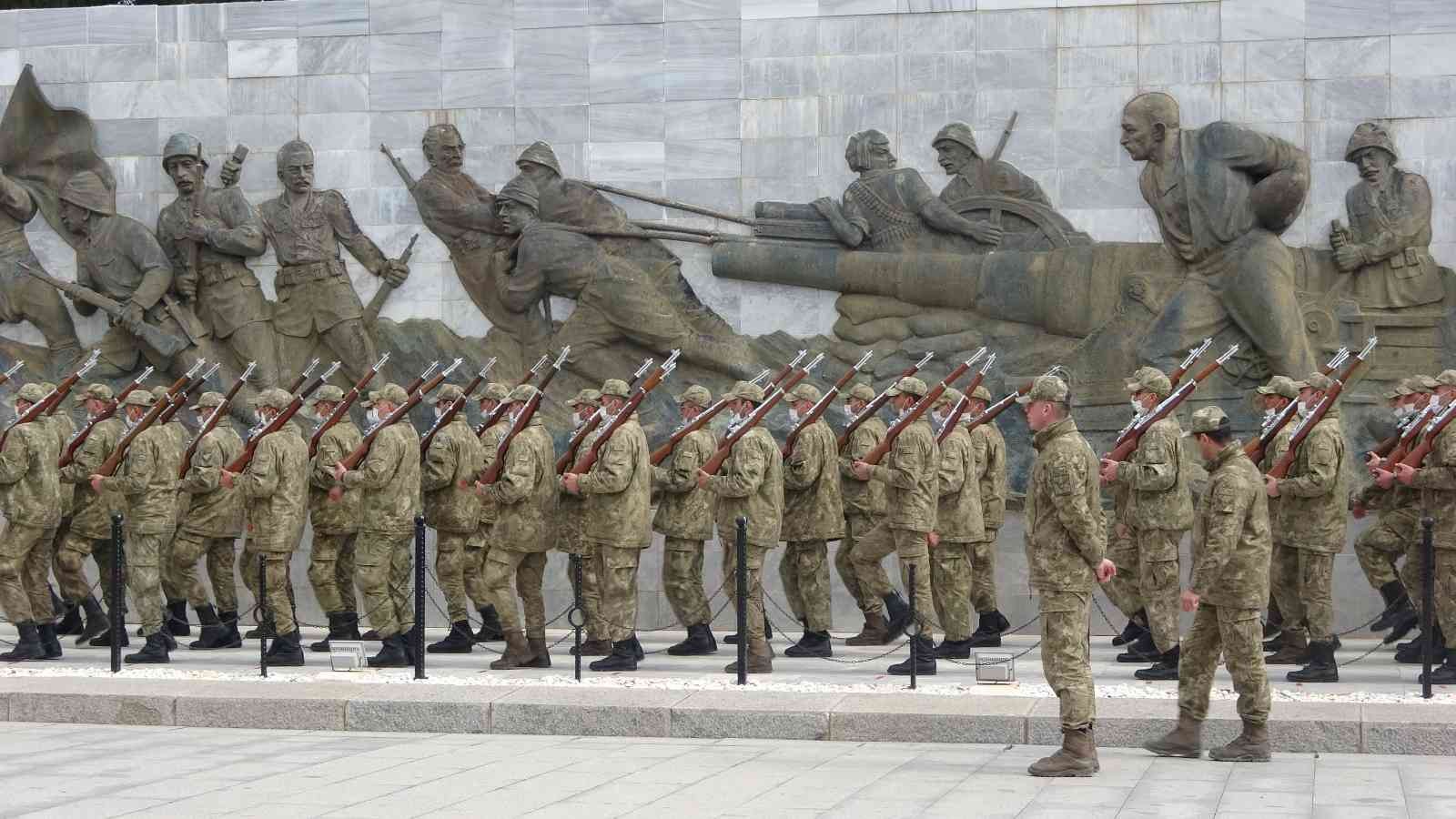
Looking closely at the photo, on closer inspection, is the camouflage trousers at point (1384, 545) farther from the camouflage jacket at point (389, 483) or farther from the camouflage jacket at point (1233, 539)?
the camouflage jacket at point (389, 483)

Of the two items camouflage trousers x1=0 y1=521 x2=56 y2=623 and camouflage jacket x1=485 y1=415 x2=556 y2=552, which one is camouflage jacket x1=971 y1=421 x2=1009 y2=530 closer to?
camouflage jacket x1=485 y1=415 x2=556 y2=552

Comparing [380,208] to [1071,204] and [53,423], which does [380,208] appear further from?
[1071,204]

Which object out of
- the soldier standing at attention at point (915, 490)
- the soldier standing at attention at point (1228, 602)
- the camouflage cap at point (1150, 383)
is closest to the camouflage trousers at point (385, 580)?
the soldier standing at attention at point (915, 490)

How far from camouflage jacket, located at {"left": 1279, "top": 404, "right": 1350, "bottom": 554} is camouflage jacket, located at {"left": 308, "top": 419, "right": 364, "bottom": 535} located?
21.7 feet

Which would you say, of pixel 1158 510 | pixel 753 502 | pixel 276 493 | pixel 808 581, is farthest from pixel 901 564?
pixel 276 493

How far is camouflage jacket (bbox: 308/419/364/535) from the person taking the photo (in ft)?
47.3

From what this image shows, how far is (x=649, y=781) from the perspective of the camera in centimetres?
914

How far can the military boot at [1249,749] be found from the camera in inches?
377

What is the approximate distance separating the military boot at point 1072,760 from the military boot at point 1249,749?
0.68 m

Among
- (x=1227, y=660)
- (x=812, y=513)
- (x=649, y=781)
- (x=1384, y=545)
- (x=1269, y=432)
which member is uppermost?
(x=1269, y=432)

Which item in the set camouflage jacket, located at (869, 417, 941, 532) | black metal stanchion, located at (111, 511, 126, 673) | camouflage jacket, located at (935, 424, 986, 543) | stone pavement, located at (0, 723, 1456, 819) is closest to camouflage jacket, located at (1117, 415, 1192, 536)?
camouflage jacket, located at (869, 417, 941, 532)

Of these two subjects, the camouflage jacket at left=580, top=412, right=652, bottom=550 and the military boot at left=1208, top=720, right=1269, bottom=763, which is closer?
the military boot at left=1208, top=720, right=1269, bottom=763

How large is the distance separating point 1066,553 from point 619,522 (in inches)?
159

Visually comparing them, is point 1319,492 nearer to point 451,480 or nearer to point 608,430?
point 608,430
